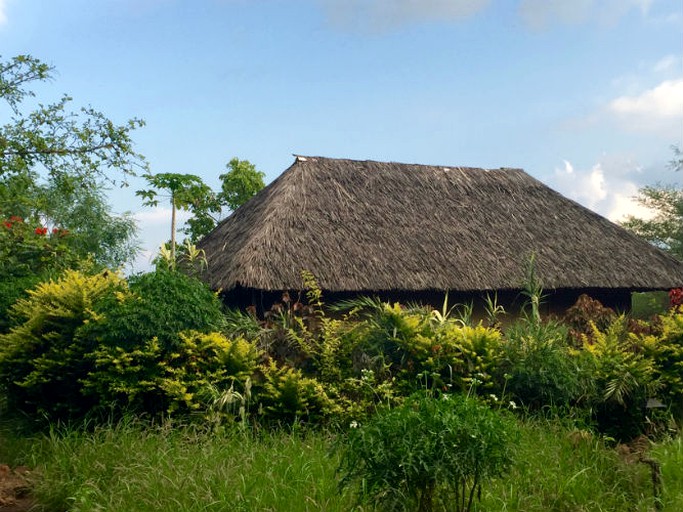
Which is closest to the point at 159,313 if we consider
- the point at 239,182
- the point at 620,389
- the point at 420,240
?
the point at 620,389

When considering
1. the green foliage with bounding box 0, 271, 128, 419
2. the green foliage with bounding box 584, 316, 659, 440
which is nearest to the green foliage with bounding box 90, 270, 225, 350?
the green foliage with bounding box 0, 271, 128, 419

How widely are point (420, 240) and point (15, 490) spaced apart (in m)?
10.5

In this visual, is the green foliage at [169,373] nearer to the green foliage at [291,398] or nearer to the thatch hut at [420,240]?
the green foliage at [291,398]

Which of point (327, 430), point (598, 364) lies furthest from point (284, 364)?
point (598, 364)

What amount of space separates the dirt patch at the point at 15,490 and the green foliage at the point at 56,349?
3.27 ft

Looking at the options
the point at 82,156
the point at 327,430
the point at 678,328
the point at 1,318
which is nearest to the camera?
the point at 327,430

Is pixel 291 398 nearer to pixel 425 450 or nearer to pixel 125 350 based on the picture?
pixel 125 350

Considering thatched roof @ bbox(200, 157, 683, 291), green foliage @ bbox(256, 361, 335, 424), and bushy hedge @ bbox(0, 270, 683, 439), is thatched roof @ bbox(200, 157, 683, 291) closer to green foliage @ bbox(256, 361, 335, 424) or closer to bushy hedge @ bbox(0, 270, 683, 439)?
bushy hedge @ bbox(0, 270, 683, 439)

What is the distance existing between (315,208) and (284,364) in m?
7.34

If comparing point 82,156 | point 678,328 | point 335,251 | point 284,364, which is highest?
point 82,156

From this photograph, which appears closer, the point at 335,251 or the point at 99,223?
the point at 335,251

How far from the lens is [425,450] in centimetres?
479

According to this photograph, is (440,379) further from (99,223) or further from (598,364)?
(99,223)

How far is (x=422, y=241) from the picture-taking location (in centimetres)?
1617
